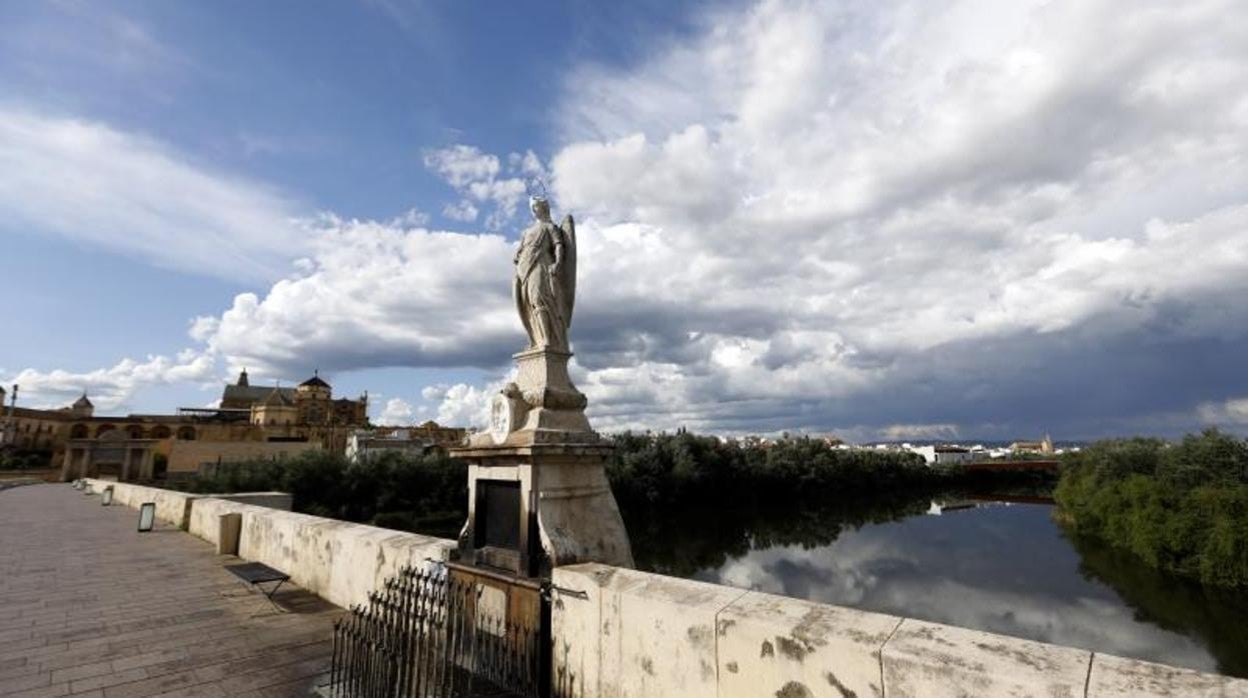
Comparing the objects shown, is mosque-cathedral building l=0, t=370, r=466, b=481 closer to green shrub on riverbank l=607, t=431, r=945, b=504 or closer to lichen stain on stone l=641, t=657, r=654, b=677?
green shrub on riverbank l=607, t=431, r=945, b=504

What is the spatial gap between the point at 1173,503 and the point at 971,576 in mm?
9641

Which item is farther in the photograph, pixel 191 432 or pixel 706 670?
pixel 191 432

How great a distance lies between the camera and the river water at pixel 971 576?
17641 millimetres

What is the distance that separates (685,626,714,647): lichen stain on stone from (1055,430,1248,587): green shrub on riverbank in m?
28.0

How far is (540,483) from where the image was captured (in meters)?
3.81

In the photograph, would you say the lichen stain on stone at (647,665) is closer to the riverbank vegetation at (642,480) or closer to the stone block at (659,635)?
the stone block at (659,635)

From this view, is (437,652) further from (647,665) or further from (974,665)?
(974,665)

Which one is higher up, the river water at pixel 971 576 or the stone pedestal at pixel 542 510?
the stone pedestal at pixel 542 510

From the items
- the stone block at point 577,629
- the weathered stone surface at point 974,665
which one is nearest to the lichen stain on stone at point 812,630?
the weathered stone surface at point 974,665

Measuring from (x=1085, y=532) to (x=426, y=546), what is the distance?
39781 millimetres

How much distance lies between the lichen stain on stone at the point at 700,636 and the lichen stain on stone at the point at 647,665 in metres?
0.31

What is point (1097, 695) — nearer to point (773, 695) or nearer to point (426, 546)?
point (773, 695)

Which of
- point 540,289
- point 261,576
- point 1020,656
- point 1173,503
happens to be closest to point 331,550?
point 261,576

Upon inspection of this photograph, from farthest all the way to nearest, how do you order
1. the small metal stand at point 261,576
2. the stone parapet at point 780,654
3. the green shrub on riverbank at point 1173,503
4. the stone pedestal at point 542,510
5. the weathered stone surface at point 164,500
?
the green shrub on riverbank at point 1173,503 < the weathered stone surface at point 164,500 < the small metal stand at point 261,576 < the stone pedestal at point 542,510 < the stone parapet at point 780,654
